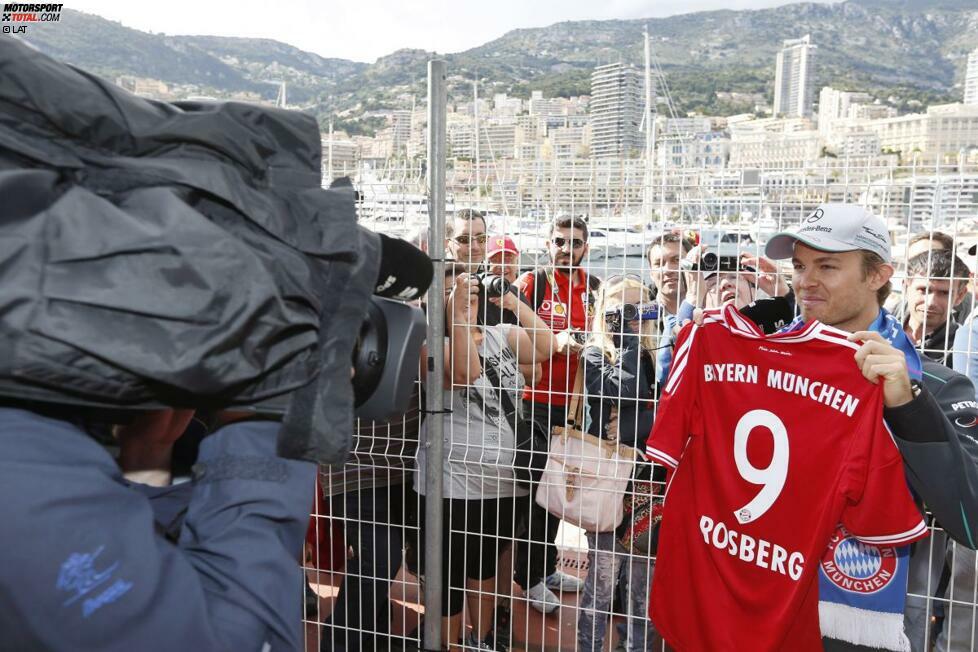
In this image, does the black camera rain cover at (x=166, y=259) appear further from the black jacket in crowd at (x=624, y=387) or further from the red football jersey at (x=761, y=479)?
the black jacket in crowd at (x=624, y=387)

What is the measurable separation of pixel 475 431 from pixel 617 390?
606 millimetres

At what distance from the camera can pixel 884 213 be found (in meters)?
2.50

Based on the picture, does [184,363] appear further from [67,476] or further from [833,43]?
[833,43]

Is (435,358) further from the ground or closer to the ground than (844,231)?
closer to the ground

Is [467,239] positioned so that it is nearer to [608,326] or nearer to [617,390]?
[608,326]

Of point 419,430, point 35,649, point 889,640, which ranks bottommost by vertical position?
point 889,640

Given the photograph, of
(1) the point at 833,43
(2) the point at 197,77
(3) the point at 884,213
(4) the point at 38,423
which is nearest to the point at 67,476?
(4) the point at 38,423

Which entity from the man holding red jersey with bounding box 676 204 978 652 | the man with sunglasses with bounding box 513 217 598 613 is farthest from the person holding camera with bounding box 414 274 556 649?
the man holding red jersey with bounding box 676 204 978 652

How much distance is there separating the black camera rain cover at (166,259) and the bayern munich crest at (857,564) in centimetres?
185

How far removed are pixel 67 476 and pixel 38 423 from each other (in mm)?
75

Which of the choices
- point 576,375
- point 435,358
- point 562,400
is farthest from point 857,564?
point 435,358

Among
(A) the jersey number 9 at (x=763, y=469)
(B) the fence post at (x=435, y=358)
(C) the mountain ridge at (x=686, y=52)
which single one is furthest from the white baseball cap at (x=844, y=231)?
(C) the mountain ridge at (x=686, y=52)

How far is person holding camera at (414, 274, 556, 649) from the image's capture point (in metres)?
2.90

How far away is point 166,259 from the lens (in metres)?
0.88
